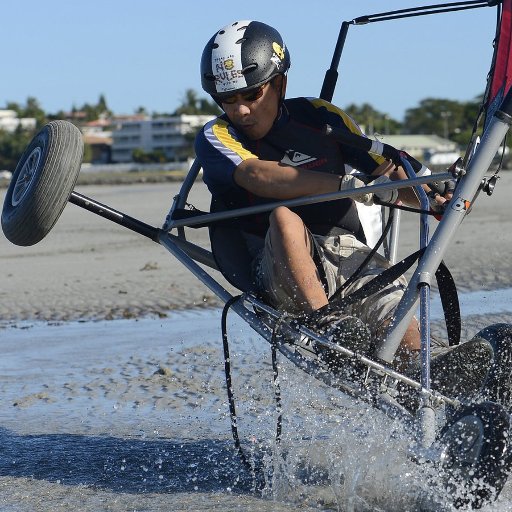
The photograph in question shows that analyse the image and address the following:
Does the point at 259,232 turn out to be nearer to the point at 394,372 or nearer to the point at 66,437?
the point at 394,372

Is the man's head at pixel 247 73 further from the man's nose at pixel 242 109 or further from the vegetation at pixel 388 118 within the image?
the vegetation at pixel 388 118

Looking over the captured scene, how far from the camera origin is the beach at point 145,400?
4613 mm

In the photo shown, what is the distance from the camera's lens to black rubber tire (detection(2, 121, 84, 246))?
184 inches

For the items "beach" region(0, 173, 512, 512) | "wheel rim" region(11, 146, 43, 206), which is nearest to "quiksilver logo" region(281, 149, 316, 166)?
"beach" region(0, 173, 512, 512)

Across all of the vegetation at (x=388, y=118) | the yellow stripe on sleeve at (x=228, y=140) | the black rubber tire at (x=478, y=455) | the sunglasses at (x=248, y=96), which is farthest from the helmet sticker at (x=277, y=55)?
the vegetation at (x=388, y=118)

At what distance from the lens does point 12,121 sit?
156 metres

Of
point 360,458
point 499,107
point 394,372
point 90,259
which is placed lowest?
point 90,259

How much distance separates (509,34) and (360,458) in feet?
5.73

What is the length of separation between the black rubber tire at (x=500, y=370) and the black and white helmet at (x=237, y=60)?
4.53 ft

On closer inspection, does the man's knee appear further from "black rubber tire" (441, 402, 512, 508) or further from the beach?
"black rubber tire" (441, 402, 512, 508)

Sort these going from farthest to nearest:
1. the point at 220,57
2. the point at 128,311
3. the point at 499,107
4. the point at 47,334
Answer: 1. the point at 128,311
2. the point at 47,334
3. the point at 220,57
4. the point at 499,107

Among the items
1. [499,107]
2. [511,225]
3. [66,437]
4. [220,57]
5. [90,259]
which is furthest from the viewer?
[511,225]

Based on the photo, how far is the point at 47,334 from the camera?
30.1 ft

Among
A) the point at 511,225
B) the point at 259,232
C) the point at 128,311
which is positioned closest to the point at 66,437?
the point at 259,232
